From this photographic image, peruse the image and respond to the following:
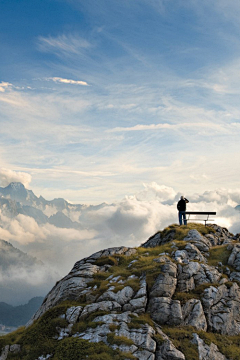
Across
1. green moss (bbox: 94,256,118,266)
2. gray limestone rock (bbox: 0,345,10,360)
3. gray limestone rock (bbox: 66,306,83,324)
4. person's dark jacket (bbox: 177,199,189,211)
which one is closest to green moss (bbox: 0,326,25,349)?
gray limestone rock (bbox: 0,345,10,360)

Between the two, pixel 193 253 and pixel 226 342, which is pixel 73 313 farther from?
pixel 193 253

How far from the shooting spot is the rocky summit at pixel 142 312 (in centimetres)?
2017

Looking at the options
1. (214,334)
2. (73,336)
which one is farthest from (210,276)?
(73,336)

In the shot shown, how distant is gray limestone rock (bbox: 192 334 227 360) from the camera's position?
68.5ft

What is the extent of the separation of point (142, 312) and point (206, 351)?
5629 millimetres

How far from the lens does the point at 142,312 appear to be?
2414 cm

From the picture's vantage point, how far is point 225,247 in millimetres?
37125

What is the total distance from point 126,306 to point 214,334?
7.70 m

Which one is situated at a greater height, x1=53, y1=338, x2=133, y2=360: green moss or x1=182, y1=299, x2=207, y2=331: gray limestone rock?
x1=182, y1=299, x2=207, y2=331: gray limestone rock

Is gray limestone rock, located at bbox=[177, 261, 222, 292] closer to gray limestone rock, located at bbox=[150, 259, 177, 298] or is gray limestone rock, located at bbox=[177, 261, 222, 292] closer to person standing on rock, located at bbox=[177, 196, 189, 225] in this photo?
gray limestone rock, located at bbox=[150, 259, 177, 298]

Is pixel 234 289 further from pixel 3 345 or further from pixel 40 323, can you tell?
pixel 3 345

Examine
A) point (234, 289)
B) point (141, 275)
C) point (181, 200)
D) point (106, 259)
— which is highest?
point (181, 200)

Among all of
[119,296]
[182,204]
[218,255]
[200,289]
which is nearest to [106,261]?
[119,296]

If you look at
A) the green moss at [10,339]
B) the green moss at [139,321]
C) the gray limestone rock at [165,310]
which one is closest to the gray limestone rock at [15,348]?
the green moss at [10,339]
